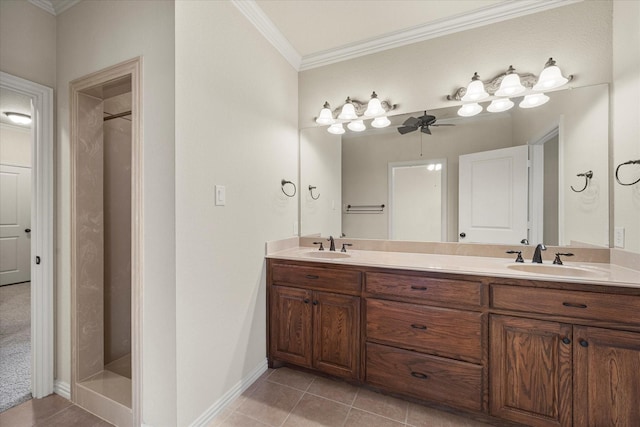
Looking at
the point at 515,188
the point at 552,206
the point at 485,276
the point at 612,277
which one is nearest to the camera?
the point at 612,277

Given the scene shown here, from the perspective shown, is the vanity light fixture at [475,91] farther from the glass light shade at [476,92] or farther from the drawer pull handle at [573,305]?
the drawer pull handle at [573,305]

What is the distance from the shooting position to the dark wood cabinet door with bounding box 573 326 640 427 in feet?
4.14

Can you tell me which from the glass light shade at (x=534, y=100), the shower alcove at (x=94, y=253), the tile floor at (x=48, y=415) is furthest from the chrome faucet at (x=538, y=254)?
the tile floor at (x=48, y=415)

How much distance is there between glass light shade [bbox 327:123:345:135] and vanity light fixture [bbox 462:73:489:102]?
101 cm

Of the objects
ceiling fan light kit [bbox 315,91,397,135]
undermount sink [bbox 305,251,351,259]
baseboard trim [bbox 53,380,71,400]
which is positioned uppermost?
ceiling fan light kit [bbox 315,91,397,135]

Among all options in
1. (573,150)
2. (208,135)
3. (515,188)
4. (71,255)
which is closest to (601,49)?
(573,150)

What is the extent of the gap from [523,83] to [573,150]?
57 cm

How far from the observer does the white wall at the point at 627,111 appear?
148 centimetres

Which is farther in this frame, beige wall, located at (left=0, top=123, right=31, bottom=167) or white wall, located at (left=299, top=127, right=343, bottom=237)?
beige wall, located at (left=0, top=123, right=31, bottom=167)

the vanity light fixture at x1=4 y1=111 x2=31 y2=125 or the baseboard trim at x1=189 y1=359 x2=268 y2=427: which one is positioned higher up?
the vanity light fixture at x1=4 y1=111 x2=31 y2=125

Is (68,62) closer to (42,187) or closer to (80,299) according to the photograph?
(42,187)

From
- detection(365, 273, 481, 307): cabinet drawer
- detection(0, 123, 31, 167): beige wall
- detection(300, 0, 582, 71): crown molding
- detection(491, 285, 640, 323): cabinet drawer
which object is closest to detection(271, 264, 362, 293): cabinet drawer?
detection(365, 273, 481, 307): cabinet drawer

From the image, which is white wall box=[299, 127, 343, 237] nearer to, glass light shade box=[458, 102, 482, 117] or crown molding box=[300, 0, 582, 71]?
crown molding box=[300, 0, 582, 71]

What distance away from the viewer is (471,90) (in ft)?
6.41
